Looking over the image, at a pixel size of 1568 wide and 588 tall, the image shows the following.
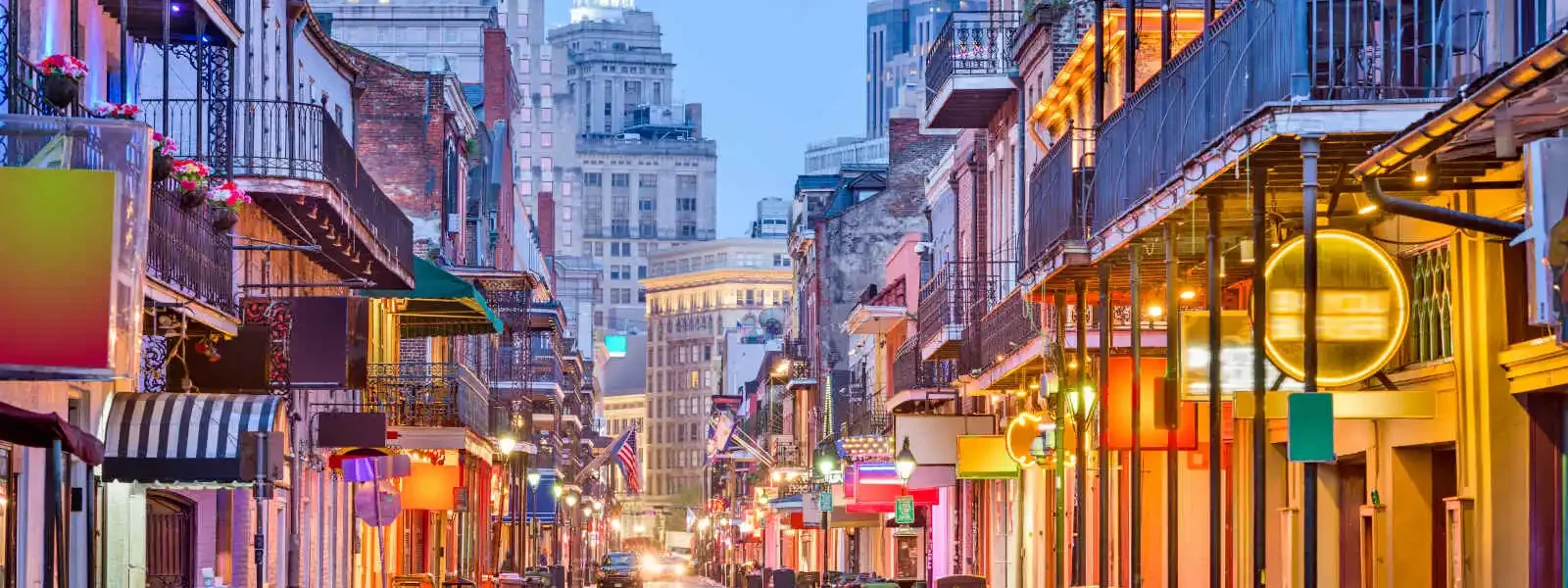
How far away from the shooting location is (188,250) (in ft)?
64.3

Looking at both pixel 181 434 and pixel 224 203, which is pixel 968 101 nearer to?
pixel 224 203

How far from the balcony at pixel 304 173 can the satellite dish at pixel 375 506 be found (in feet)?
16.8

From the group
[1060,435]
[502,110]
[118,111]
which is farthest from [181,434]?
[502,110]

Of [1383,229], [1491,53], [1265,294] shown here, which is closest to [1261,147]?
[1265,294]

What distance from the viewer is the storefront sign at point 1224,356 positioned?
19.7 meters

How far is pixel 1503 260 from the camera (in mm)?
16047

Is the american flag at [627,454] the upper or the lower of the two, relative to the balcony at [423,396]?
lower

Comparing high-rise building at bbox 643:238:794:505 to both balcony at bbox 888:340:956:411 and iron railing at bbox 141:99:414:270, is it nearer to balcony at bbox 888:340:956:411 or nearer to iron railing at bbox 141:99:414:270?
balcony at bbox 888:340:956:411

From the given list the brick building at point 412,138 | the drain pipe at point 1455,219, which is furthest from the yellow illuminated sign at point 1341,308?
the brick building at point 412,138

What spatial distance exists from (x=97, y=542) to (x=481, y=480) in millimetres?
41498

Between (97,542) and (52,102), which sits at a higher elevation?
(52,102)

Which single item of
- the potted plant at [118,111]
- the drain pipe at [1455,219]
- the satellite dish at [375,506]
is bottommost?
the satellite dish at [375,506]

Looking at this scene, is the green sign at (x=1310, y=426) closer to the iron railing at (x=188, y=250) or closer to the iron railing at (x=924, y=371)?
the iron railing at (x=188, y=250)

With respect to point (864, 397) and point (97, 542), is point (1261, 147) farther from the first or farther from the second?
point (864, 397)
